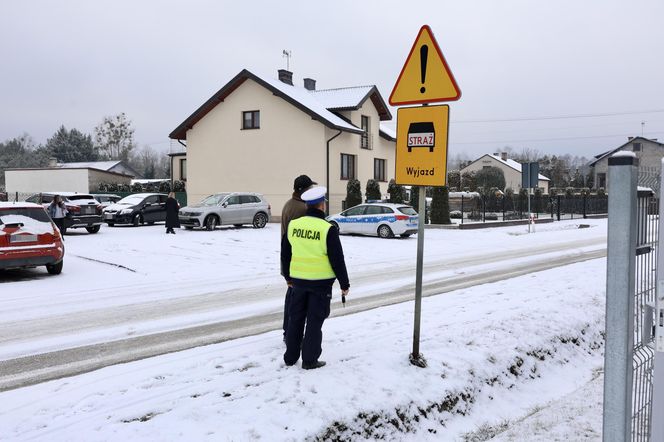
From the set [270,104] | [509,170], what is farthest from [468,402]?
[509,170]

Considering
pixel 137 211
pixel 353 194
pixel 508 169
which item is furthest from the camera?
pixel 508 169

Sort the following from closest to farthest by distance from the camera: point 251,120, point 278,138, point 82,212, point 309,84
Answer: point 82,212 → point 278,138 → point 251,120 → point 309,84

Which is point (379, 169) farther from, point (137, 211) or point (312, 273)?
point (312, 273)

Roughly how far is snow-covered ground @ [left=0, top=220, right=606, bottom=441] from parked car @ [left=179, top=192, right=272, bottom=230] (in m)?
13.0

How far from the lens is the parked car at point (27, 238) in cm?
1108

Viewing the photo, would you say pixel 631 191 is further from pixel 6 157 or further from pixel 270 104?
pixel 6 157

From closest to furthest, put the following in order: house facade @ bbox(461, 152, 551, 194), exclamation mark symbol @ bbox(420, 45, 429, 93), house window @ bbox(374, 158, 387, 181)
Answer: exclamation mark symbol @ bbox(420, 45, 429, 93) → house window @ bbox(374, 158, 387, 181) → house facade @ bbox(461, 152, 551, 194)

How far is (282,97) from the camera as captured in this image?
3098 cm

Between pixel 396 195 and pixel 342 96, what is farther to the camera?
pixel 342 96

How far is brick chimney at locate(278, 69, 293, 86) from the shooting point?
35.9 meters

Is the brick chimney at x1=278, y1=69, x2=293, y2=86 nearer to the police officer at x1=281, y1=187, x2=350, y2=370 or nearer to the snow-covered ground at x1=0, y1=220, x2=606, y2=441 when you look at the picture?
the snow-covered ground at x1=0, y1=220, x2=606, y2=441

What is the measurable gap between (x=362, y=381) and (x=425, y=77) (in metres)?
2.82

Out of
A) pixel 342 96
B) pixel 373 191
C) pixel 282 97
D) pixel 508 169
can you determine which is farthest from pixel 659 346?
pixel 508 169

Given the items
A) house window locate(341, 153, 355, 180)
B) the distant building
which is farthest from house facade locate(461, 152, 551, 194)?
the distant building
